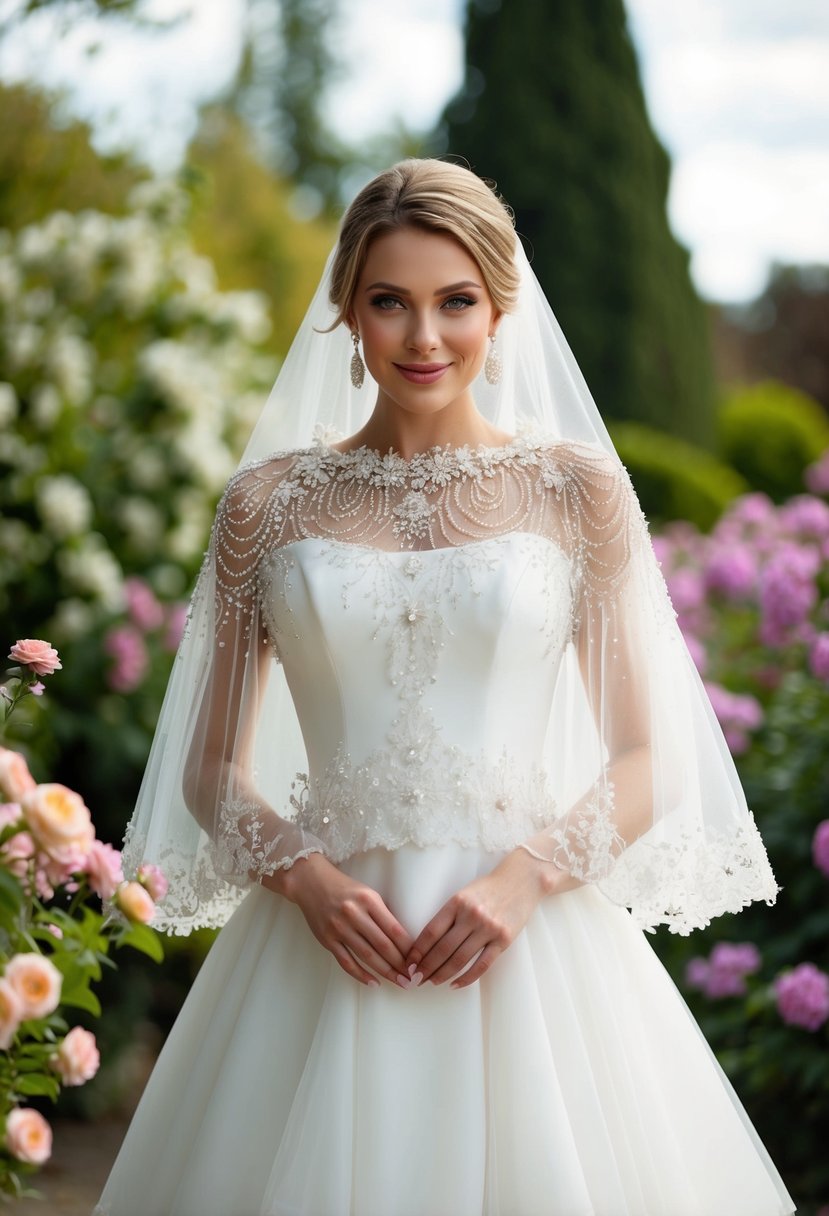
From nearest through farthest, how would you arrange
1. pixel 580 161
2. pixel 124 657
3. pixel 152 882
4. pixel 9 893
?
1. pixel 9 893
2. pixel 152 882
3. pixel 124 657
4. pixel 580 161

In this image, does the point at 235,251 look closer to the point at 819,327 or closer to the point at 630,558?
the point at 630,558

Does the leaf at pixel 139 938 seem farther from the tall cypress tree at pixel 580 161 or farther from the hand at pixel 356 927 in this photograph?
the tall cypress tree at pixel 580 161

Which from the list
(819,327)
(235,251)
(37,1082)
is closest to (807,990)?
(37,1082)

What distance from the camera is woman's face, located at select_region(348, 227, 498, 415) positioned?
2.60m

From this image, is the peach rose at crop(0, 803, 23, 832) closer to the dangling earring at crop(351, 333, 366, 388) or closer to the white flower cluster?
the dangling earring at crop(351, 333, 366, 388)

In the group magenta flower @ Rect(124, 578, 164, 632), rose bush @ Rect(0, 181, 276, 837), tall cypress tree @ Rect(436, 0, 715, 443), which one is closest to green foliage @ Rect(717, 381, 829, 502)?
tall cypress tree @ Rect(436, 0, 715, 443)

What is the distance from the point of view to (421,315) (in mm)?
2596

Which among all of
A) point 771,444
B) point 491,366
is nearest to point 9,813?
point 491,366

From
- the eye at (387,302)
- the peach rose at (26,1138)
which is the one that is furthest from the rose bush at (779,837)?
the peach rose at (26,1138)

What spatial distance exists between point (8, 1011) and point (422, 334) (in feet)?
4.51

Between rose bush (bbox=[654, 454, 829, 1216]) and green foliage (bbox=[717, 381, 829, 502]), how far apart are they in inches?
358

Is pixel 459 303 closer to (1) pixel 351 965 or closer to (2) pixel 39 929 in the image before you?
(1) pixel 351 965

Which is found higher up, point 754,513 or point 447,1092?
point 754,513

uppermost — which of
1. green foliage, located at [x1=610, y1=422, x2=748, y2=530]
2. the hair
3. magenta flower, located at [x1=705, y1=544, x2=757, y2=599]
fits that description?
green foliage, located at [x1=610, y1=422, x2=748, y2=530]
